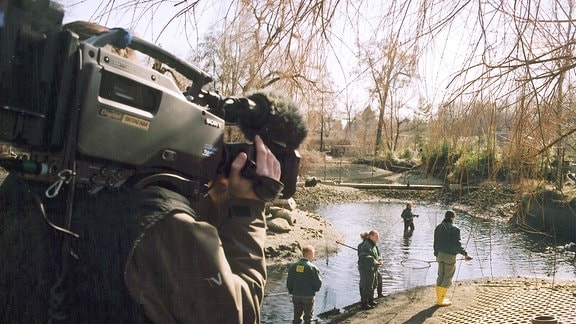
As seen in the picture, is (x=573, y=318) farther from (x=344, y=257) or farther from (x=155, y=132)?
(x=155, y=132)

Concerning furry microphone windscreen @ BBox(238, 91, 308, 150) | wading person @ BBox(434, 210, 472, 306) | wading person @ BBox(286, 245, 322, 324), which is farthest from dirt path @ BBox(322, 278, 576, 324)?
furry microphone windscreen @ BBox(238, 91, 308, 150)

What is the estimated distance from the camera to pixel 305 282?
8.02 meters

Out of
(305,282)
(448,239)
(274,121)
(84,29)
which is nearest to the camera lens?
(84,29)

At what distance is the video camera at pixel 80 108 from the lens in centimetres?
95

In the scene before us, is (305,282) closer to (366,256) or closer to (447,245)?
(366,256)

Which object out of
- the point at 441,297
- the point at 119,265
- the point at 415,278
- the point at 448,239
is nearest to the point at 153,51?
the point at 119,265

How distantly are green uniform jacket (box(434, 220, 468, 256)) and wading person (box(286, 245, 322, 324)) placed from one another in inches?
81.1

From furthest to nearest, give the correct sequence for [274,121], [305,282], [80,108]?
1. [305,282]
2. [274,121]
3. [80,108]

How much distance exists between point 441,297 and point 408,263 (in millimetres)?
4393

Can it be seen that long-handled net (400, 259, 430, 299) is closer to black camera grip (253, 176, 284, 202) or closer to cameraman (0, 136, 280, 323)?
black camera grip (253, 176, 284, 202)

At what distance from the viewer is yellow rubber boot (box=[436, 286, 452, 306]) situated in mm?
9683

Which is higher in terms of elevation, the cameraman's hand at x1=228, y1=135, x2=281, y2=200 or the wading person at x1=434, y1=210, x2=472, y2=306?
the cameraman's hand at x1=228, y1=135, x2=281, y2=200

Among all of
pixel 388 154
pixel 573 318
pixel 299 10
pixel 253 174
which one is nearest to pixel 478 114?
pixel 388 154

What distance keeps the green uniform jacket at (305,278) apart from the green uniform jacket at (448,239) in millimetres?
2097
